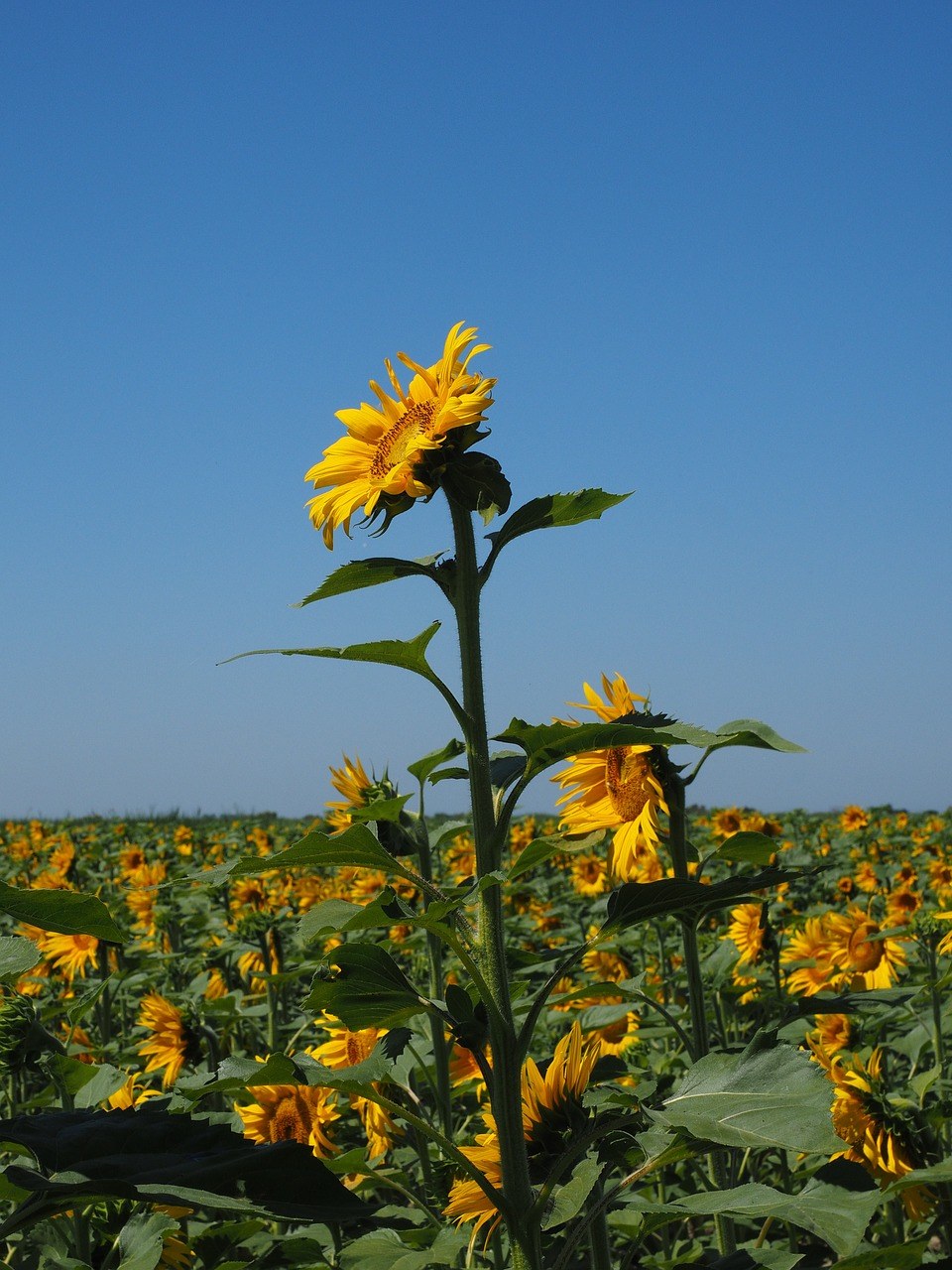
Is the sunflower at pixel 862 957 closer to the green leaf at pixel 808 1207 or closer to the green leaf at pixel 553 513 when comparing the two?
the green leaf at pixel 808 1207

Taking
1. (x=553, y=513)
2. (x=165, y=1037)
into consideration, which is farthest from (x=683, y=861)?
(x=165, y=1037)

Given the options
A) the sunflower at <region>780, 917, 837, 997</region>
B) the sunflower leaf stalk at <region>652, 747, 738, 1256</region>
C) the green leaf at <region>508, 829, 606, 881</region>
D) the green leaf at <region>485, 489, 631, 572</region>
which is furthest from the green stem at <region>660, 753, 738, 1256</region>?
the sunflower at <region>780, 917, 837, 997</region>

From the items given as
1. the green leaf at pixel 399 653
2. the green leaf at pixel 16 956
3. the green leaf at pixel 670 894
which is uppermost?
the green leaf at pixel 399 653

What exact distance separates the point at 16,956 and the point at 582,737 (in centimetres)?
72

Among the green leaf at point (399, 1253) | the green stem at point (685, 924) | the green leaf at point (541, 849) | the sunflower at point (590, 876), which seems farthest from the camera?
the sunflower at point (590, 876)

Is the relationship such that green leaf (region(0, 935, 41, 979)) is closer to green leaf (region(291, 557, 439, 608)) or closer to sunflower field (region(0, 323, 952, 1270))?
sunflower field (region(0, 323, 952, 1270))

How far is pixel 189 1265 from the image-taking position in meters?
2.94

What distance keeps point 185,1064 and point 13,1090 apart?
678 millimetres

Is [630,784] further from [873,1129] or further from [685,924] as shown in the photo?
[873,1129]

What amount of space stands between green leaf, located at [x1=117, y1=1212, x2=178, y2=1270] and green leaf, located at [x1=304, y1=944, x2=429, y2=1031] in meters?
0.40

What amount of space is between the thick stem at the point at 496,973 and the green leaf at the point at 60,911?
0.55 meters

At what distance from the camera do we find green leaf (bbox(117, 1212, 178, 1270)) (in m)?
1.62

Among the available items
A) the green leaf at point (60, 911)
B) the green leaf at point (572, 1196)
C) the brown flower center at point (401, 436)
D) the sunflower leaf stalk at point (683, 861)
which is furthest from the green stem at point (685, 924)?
the green leaf at point (60, 911)

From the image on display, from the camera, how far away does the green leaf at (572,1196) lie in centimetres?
158
